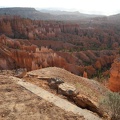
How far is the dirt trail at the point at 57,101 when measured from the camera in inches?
352

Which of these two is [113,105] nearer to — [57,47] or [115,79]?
[115,79]

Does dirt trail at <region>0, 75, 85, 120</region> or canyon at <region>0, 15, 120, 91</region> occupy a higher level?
dirt trail at <region>0, 75, 85, 120</region>

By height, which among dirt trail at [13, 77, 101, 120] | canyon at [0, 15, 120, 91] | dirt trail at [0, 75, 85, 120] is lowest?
canyon at [0, 15, 120, 91]

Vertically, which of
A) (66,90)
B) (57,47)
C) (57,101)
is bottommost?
(57,47)

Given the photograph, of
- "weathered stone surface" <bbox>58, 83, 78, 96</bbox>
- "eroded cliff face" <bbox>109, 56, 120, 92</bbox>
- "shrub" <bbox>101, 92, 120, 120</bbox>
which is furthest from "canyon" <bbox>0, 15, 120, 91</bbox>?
"shrub" <bbox>101, 92, 120, 120</bbox>

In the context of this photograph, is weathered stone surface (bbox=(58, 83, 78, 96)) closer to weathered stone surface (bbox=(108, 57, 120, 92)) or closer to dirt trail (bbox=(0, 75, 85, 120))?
dirt trail (bbox=(0, 75, 85, 120))

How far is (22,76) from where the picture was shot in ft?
43.9

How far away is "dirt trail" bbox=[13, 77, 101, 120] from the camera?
29.3 feet

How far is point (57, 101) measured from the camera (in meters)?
9.77

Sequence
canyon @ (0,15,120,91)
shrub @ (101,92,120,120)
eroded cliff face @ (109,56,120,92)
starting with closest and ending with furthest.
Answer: shrub @ (101,92,120,120) → eroded cliff face @ (109,56,120,92) → canyon @ (0,15,120,91)

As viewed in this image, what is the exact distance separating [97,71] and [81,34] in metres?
38.4

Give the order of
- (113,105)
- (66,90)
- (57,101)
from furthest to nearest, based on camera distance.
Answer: (66,90), (57,101), (113,105)

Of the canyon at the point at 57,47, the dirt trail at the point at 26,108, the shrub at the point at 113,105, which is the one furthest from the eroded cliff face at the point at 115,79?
the dirt trail at the point at 26,108

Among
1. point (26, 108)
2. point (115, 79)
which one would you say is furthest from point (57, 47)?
point (26, 108)
